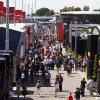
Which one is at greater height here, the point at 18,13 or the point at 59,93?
the point at 18,13

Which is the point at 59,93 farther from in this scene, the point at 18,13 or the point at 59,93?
the point at 18,13

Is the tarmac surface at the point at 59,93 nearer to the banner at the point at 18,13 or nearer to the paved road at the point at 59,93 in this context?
the paved road at the point at 59,93

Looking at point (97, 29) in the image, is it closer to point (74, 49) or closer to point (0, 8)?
point (74, 49)

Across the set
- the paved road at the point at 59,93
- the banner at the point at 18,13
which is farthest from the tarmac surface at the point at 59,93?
the banner at the point at 18,13

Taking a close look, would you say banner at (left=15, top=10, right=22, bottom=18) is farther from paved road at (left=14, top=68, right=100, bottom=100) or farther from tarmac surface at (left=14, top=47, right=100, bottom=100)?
paved road at (left=14, top=68, right=100, bottom=100)

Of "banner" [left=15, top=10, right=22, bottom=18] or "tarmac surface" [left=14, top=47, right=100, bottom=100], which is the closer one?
"tarmac surface" [left=14, top=47, right=100, bottom=100]

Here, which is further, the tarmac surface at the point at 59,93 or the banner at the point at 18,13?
the banner at the point at 18,13

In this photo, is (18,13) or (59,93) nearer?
(59,93)

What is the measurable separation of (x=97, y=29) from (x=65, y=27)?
142ft

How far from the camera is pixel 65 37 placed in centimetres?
6944

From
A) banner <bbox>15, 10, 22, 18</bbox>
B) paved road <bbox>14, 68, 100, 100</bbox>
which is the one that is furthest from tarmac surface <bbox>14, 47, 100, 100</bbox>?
banner <bbox>15, 10, 22, 18</bbox>

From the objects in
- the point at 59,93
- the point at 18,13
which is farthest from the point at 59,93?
the point at 18,13

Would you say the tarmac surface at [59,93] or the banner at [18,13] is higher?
the banner at [18,13]

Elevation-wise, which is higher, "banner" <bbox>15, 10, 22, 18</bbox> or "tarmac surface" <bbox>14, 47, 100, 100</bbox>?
"banner" <bbox>15, 10, 22, 18</bbox>
